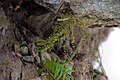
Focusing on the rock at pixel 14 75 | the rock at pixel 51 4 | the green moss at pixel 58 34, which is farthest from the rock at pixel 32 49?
the rock at pixel 51 4

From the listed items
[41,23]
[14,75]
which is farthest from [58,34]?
[14,75]

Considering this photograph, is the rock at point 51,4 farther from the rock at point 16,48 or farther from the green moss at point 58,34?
the rock at point 16,48

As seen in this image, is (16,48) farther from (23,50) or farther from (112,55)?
(112,55)

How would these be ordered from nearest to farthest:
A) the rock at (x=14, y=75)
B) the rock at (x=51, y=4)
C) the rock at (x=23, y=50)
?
the rock at (x=51, y=4), the rock at (x=14, y=75), the rock at (x=23, y=50)

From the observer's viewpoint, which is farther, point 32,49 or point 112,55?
point 112,55

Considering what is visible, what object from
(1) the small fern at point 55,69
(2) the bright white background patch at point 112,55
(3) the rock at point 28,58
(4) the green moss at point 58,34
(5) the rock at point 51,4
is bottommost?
(2) the bright white background patch at point 112,55

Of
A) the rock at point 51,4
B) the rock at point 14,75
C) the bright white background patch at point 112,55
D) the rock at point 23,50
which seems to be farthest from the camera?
the bright white background patch at point 112,55

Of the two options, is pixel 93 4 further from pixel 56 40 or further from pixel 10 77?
pixel 10 77

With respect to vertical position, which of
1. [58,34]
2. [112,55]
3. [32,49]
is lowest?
[112,55]
